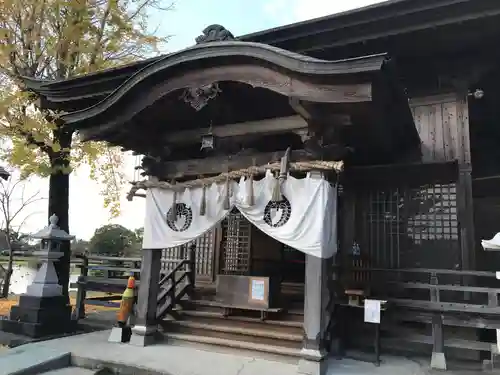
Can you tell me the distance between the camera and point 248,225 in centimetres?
796

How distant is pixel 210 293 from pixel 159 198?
240 cm

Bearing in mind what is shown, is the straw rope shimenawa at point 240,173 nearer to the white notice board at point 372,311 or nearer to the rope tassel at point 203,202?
the rope tassel at point 203,202

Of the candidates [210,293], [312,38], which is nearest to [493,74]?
[312,38]

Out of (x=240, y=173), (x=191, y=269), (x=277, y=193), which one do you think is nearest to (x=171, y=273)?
(x=191, y=269)

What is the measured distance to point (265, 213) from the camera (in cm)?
A: 543

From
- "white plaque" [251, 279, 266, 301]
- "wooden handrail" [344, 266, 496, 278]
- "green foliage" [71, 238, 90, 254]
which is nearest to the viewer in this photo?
"wooden handrail" [344, 266, 496, 278]

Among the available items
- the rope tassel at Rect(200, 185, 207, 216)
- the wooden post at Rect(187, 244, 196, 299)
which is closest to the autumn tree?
the wooden post at Rect(187, 244, 196, 299)

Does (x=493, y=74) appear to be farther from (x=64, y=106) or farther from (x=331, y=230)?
(x=64, y=106)

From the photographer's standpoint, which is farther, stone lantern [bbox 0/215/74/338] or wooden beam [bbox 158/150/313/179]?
stone lantern [bbox 0/215/74/338]

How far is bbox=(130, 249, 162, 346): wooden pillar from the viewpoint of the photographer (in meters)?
6.16

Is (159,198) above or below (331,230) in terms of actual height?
above

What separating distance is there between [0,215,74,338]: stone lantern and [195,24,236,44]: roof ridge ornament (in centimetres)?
529

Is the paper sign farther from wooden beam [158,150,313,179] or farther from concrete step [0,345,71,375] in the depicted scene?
concrete step [0,345,71,375]

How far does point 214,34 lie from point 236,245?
4106 mm
